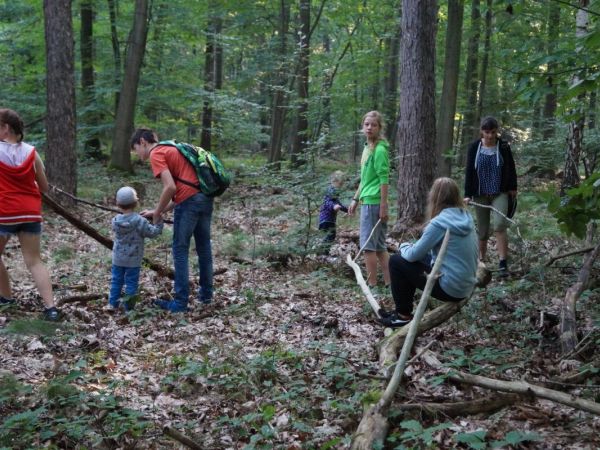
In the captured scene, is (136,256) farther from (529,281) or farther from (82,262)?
(529,281)

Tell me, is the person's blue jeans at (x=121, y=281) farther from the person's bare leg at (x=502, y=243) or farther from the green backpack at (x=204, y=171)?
the person's bare leg at (x=502, y=243)

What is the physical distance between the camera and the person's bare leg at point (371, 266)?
6.88m

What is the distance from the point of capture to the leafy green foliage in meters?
3.83

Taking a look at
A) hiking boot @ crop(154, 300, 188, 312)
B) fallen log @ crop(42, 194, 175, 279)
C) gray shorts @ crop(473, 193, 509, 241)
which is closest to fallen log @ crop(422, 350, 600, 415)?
hiking boot @ crop(154, 300, 188, 312)

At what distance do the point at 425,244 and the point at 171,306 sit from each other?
3.07 meters

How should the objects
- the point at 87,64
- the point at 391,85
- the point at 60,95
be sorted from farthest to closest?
the point at 391,85 → the point at 87,64 → the point at 60,95

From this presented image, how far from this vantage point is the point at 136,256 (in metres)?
6.42

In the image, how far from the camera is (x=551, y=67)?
5.34m

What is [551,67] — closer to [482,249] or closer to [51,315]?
[482,249]

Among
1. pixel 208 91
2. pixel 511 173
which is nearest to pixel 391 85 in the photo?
pixel 208 91

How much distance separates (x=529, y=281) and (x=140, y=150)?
15.4ft

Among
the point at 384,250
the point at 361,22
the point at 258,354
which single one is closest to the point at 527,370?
the point at 258,354

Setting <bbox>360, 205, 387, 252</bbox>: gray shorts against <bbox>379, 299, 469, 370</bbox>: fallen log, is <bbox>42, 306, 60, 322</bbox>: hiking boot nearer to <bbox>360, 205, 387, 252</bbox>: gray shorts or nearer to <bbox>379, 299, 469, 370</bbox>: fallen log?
<bbox>379, 299, 469, 370</bbox>: fallen log

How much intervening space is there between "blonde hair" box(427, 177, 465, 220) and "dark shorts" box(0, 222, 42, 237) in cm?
401
